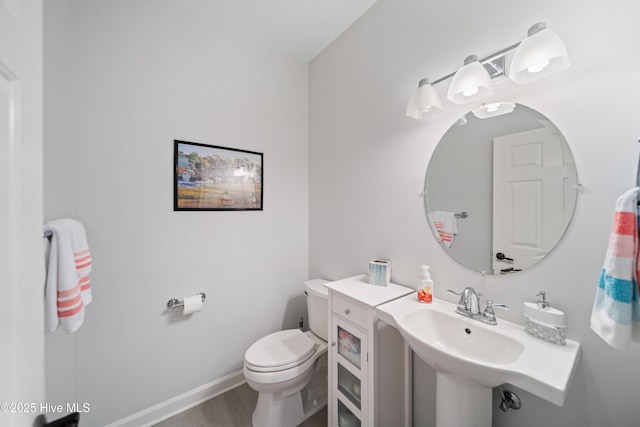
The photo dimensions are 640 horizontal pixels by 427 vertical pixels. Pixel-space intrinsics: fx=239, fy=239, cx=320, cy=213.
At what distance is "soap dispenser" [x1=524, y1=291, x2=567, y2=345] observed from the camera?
865mm

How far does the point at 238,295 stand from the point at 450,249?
1556mm

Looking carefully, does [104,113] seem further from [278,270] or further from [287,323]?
[287,323]

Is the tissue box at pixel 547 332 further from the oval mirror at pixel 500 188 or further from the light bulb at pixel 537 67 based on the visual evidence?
the light bulb at pixel 537 67

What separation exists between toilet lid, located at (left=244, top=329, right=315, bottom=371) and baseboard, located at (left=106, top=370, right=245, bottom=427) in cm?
54

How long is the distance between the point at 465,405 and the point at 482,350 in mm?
221

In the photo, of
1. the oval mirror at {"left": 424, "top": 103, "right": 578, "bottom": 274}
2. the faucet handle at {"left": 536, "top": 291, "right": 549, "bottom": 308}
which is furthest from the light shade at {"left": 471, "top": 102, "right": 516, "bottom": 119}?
the faucet handle at {"left": 536, "top": 291, "right": 549, "bottom": 308}

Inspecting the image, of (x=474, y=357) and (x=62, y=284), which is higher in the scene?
(x=62, y=284)

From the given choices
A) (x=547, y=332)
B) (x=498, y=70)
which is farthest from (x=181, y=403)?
(x=498, y=70)

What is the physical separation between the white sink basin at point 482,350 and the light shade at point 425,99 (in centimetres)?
100

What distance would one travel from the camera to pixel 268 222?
2.06 m

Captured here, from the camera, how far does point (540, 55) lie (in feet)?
2.81

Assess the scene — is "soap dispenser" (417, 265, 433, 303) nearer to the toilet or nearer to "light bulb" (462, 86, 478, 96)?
the toilet

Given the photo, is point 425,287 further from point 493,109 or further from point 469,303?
point 493,109

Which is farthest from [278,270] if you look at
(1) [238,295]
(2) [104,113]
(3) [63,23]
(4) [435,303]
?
(3) [63,23]
